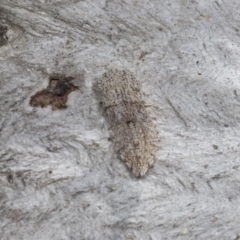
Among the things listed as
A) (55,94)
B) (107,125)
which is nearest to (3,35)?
(55,94)

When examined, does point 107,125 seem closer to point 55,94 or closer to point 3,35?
point 55,94

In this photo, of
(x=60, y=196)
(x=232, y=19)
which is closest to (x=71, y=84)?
(x=60, y=196)

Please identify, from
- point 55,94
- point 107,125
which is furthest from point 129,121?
point 55,94

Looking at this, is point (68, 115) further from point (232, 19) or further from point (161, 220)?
point (232, 19)

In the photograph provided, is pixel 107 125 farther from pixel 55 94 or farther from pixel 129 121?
pixel 55 94

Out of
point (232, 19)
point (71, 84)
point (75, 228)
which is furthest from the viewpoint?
point (232, 19)

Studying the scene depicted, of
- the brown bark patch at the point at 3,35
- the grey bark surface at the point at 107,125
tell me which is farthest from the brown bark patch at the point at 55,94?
the brown bark patch at the point at 3,35
